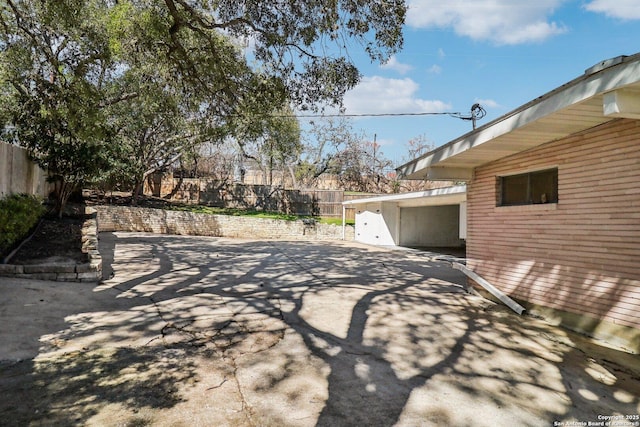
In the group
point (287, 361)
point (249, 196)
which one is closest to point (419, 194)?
point (287, 361)

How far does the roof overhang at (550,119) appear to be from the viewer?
10.9ft

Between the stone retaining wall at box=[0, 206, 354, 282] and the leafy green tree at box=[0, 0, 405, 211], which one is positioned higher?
the leafy green tree at box=[0, 0, 405, 211]

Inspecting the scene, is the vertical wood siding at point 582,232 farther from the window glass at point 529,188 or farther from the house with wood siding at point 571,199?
the window glass at point 529,188

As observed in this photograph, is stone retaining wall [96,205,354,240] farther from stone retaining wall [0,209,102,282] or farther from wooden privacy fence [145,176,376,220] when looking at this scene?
stone retaining wall [0,209,102,282]

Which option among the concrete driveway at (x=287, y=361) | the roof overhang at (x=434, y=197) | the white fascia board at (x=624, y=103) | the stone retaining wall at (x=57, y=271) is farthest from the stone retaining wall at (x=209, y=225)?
the white fascia board at (x=624, y=103)

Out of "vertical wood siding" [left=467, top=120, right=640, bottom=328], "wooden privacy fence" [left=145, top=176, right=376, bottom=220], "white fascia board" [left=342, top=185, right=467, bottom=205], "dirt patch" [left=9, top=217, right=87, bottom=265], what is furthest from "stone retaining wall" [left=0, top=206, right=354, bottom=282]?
"vertical wood siding" [left=467, top=120, right=640, bottom=328]

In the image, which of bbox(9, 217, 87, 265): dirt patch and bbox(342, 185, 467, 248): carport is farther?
bbox(342, 185, 467, 248): carport

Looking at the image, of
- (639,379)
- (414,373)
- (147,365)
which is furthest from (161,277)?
(639,379)

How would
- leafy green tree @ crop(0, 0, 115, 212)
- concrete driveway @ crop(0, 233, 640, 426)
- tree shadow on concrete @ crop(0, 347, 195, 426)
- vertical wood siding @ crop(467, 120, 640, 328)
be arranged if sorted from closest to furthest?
tree shadow on concrete @ crop(0, 347, 195, 426), concrete driveway @ crop(0, 233, 640, 426), vertical wood siding @ crop(467, 120, 640, 328), leafy green tree @ crop(0, 0, 115, 212)

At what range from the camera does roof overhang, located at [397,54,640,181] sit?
332 centimetres

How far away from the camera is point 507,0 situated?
7676mm

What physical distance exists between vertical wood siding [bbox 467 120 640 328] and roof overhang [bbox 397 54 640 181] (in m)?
0.29

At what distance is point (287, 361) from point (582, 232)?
426 centimetres

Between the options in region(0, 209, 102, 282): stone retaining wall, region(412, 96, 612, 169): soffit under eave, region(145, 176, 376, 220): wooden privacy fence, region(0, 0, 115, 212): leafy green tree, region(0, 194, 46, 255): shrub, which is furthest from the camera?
region(145, 176, 376, 220): wooden privacy fence
